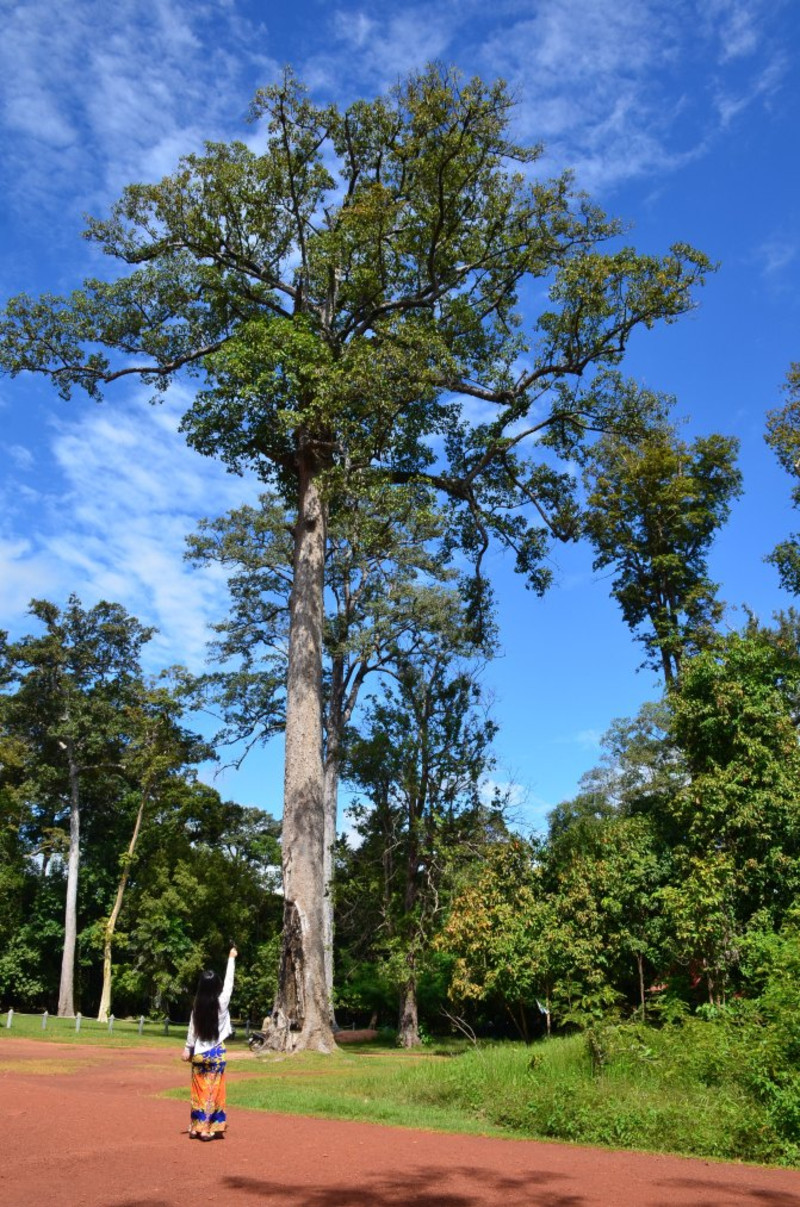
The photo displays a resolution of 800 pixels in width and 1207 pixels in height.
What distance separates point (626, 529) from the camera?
2531 cm

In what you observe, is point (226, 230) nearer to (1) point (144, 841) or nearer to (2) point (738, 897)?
(2) point (738, 897)

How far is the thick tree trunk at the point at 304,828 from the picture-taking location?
49.4 ft

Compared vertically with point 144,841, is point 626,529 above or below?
above

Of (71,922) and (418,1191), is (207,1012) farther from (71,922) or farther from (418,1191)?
(71,922)

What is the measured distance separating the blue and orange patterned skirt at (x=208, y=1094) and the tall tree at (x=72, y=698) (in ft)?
102

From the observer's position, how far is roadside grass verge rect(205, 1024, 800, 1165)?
24.1 ft

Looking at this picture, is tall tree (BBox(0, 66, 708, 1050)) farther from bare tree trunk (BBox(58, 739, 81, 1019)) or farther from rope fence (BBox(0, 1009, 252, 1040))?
bare tree trunk (BBox(58, 739, 81, 1019))

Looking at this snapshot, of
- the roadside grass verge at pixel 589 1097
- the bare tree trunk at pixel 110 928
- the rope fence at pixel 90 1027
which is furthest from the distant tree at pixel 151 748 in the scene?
the roadside grass verge at pixel 589 1097

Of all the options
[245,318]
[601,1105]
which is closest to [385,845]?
[245,318]

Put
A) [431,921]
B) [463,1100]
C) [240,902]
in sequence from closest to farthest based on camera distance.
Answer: [463,1100]
[431,921]
[240,902]

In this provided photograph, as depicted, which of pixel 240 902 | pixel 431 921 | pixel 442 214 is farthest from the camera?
pixel 240 902

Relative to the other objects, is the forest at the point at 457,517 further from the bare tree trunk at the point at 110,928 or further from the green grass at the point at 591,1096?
the bare tree trunk at the point at 110,928

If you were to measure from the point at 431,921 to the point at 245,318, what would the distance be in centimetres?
1527

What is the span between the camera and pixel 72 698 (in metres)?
38.3
